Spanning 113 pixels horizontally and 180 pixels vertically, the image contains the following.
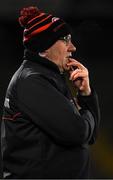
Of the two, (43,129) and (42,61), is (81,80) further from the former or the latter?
(43,129)

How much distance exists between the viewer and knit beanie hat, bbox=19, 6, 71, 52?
2.73m

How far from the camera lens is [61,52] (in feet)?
8.96

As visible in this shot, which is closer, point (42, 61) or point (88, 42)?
point (42, 61)

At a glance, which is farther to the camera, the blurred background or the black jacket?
the blurred background

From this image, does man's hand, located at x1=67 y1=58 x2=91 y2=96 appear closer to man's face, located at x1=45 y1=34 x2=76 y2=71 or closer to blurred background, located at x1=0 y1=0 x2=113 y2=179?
man's face, located at x1=45 y1=34 x2=76 y2=71

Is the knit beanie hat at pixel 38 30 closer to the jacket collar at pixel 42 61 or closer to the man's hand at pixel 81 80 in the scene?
the jacket collar at pixel 42 61

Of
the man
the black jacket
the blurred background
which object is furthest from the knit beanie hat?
the blurred background

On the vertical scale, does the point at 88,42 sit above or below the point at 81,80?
below

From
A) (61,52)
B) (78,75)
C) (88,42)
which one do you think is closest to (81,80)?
(78,75)

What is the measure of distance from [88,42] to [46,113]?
19.8ft

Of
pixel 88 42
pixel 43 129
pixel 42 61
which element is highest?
pixel 42 61

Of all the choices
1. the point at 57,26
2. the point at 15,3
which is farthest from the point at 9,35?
the point at 57,26

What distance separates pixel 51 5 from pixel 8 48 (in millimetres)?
1012

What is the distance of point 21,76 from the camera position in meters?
2.61
